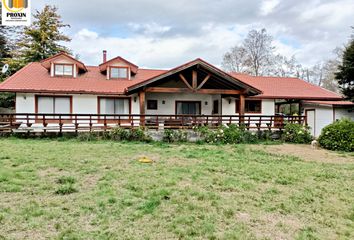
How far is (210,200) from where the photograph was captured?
15.9 ft

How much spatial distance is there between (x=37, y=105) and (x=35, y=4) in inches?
632

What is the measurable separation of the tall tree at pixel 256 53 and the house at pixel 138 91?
50.2 ft

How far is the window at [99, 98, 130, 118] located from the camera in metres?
17.2

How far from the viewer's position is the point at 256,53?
36.0 meters

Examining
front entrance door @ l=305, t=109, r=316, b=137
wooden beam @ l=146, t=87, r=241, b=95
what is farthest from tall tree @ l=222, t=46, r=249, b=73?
wooden beam @ l=146, t=87, r=241, b=95

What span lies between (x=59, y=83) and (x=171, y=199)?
47.7ft

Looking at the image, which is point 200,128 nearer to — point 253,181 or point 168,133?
point 168,133

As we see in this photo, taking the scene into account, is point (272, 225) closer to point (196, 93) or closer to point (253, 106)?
point (196, 93)

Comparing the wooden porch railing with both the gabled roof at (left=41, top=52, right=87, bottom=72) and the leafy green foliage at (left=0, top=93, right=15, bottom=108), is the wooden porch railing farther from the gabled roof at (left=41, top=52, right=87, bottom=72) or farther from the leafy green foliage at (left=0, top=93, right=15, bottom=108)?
the leafy green foliage at (left=0, top=93, right=15, bottom=108)

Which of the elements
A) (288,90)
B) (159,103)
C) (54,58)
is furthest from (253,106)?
(54,58)

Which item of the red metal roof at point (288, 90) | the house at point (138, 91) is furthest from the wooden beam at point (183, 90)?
the red metal roof at point (288, 90)

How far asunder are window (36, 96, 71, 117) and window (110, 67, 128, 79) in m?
3.71

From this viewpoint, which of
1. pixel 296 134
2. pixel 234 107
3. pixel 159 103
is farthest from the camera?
pixel 234 107

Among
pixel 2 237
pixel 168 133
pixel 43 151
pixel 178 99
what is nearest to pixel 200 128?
pixel 168 133
